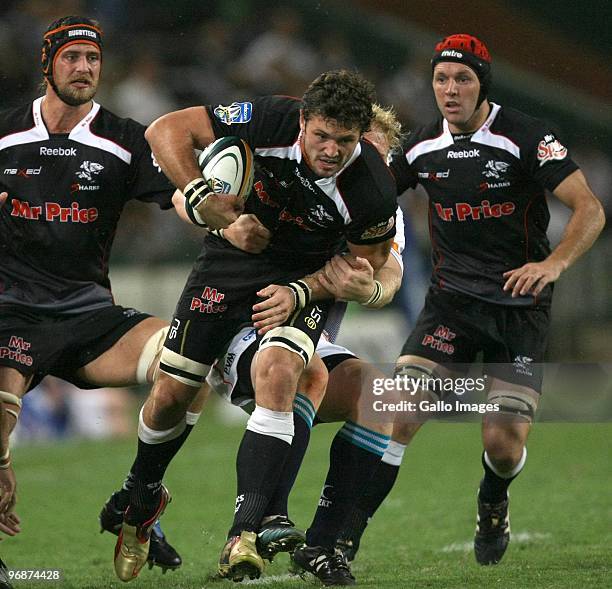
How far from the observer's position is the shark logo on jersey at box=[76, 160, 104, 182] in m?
6.25

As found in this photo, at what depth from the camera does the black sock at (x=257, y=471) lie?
4.98 m

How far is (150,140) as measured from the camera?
5391 millimetres

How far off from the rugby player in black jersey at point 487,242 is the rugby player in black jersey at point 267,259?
4.46 feet

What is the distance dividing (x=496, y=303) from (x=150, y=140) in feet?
7.68

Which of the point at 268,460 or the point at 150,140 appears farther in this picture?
the point at 150,140

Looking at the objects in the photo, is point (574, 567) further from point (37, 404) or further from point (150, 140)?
point (37, 404)

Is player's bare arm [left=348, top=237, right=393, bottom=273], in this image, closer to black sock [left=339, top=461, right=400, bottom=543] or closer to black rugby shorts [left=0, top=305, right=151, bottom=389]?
black sock [left=339, top=461, right=400, bottom=543]

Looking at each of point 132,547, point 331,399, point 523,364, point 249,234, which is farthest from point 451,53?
point 132,547

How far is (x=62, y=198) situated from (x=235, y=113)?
129cm

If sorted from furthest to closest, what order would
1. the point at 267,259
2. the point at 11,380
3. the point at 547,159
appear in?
the point at 547,159 → the point at 11,380 → the point at 267,259

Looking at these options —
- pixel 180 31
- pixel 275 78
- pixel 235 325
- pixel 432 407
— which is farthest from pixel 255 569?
pixel 180 31

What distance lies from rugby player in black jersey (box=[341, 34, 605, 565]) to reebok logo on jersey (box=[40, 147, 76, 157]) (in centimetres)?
177

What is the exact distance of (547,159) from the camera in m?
6.61
